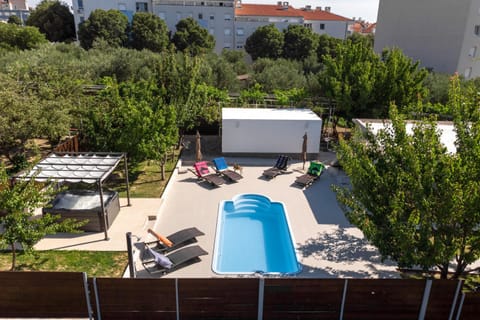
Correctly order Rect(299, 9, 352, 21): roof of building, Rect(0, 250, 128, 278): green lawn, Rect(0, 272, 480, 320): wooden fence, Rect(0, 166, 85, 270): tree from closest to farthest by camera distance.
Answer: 1. Rect(0, 272, 480, 320): wooden fence
2. Rect(0, 166, 85, 270): tree
3. Rect(0, 250, 128, 278): green lawn
4. Rect(299, 9, 352, 21): roof of building

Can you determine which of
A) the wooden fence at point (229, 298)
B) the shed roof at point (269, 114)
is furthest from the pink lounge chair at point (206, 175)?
the wooden fence at point (229, 298)

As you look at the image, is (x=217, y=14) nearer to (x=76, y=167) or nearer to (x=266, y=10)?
(x=266, y=10)

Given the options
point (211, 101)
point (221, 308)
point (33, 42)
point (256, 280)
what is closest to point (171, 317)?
point (221, 308)

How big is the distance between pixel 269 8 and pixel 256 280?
79269 mm

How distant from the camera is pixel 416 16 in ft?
140

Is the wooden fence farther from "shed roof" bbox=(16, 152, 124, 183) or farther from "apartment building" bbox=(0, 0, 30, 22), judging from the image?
"apartment building" bbox=(0, 0, 30, 22)

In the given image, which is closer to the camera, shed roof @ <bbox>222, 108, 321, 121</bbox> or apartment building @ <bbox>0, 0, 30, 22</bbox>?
shed roof @ <bbox>222, 108, 321, 121</bbox>

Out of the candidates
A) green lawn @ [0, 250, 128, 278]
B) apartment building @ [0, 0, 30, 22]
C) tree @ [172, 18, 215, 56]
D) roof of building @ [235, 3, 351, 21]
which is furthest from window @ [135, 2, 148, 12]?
green lawn @ [0, 250, 128, 278]

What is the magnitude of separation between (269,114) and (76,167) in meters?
11.6

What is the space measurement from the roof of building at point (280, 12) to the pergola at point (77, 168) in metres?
66.7

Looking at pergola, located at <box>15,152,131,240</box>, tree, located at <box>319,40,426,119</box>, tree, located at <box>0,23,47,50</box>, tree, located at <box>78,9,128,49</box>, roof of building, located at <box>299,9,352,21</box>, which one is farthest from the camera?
roof of building, located at <box>299,9,352,21</box>

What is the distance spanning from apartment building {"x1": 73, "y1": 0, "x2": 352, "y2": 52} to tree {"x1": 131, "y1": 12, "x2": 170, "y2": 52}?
11682mm

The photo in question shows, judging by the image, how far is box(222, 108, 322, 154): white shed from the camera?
1994 centimetres

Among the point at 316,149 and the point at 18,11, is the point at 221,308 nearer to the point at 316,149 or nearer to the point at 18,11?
the point at 316,149
